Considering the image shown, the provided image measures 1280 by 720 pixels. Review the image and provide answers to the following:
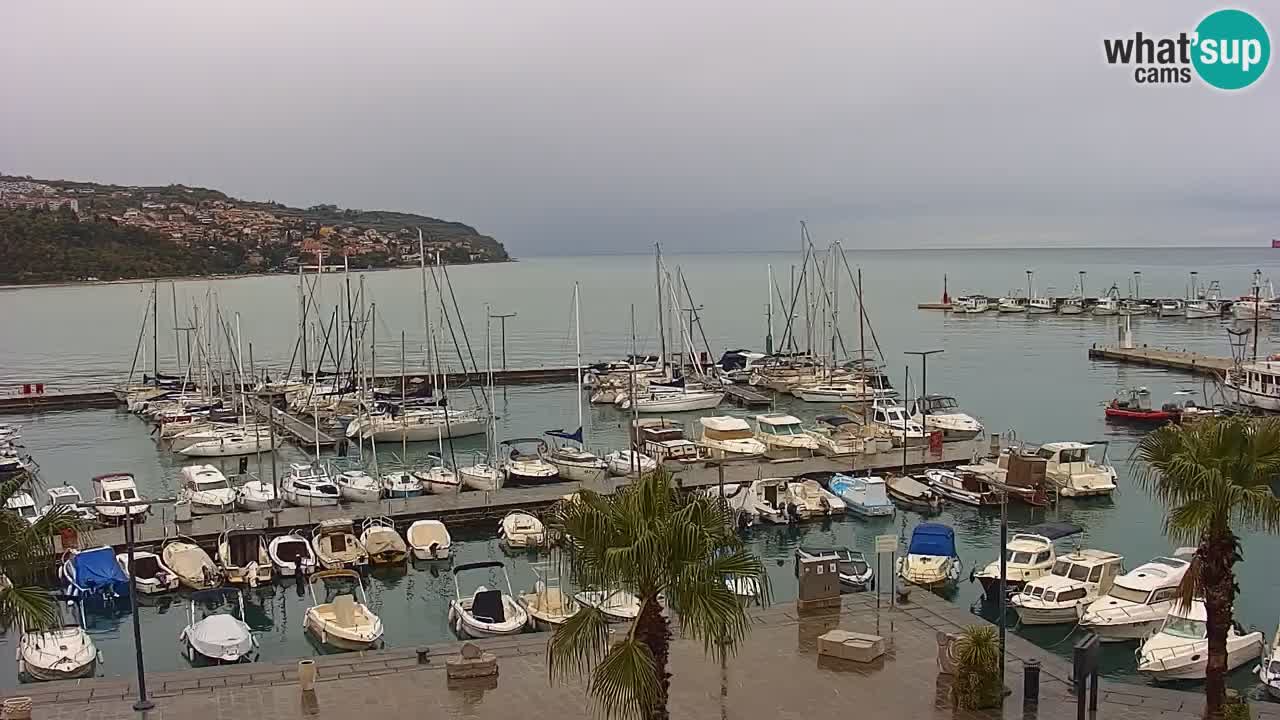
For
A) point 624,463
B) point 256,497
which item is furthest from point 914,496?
point 256,497

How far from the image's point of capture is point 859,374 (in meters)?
66.8

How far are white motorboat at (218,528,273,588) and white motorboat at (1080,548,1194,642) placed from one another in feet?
63.8

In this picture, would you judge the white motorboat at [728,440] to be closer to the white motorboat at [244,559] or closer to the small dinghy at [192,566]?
the white motorboat at [244,559]

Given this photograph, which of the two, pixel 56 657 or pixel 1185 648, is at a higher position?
→ pixel 1185 648

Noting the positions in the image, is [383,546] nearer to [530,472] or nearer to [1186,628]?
[530,472]

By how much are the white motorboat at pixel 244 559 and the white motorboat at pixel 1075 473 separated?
24.8 meters

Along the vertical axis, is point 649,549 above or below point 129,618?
above

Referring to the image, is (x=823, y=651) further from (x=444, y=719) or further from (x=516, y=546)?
(x=516, y=546)

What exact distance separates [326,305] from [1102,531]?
14695 cm

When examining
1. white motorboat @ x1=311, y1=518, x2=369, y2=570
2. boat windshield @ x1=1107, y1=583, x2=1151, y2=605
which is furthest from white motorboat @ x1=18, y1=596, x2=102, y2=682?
boat windshield @ x1=1107, y1=583, x2=1151, y2=605

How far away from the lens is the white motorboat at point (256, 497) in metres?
35.0

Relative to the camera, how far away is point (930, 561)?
1038 inches

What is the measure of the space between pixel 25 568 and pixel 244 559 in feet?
54.1

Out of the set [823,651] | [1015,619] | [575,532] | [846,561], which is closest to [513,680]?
[823,651]
